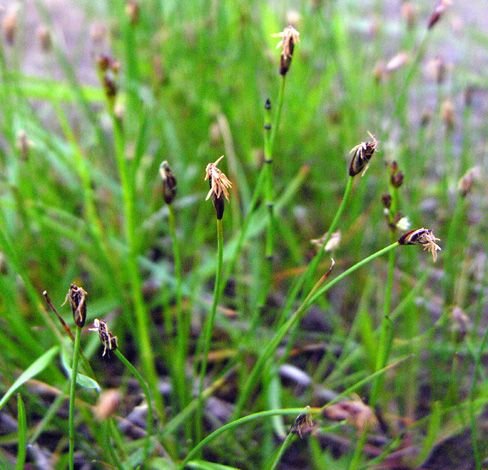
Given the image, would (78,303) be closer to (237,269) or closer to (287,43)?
(287,43)

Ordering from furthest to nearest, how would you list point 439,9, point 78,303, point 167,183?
point 439,9, point 167,183, point 78,303

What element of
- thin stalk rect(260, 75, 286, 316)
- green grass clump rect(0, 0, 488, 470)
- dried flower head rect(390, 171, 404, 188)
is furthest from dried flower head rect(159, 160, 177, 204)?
dried flower head rect(390, 171, 404, 188)

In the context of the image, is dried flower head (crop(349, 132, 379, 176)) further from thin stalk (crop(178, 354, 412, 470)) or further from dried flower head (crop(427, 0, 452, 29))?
dried flower head (crop(427, 0, 452, 29))

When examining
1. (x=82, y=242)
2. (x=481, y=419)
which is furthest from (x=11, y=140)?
(x=481, y=419)

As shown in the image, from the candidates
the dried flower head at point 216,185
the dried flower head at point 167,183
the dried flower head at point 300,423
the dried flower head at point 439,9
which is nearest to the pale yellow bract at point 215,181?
the dried flower head at point 216,185

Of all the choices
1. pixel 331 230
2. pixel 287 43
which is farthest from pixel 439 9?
pixel 331 230

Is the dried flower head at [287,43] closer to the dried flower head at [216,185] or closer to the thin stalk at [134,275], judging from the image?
the dried flower head at [216,185]
